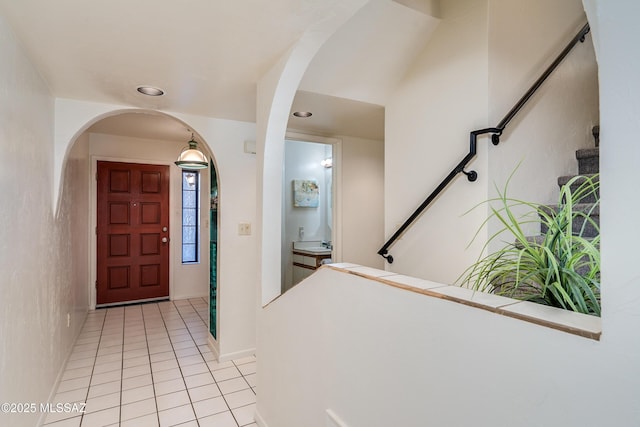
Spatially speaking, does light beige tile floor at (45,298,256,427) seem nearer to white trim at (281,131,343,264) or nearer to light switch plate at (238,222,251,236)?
light switch plate at (238,222,251,236)

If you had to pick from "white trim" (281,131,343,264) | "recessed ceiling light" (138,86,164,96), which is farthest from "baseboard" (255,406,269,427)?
"recessed ceiling light" (138,86,164,96)

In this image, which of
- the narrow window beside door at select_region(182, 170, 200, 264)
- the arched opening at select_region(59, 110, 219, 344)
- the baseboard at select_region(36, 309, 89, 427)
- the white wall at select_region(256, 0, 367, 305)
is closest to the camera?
the white wall at select_region(256, 0, 367, 305)

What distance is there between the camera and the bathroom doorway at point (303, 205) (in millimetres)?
4516

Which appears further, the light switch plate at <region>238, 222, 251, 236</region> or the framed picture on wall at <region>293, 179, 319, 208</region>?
the framed picture on wall at <region>293, 179, 319, 208</region>

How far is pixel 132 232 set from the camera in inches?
183

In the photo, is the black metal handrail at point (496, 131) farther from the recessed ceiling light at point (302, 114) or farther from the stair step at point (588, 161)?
the recessed ceiling light at point (302, 114)

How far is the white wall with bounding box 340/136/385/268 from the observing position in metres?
3.67

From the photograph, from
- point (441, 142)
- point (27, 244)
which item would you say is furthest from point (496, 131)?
point (27, 244)

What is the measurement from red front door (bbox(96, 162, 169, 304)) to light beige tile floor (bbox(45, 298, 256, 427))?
800 mm

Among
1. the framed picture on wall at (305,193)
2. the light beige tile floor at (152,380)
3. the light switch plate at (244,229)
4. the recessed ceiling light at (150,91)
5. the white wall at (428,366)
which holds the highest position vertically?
the recessed ceiling light at (150,91)

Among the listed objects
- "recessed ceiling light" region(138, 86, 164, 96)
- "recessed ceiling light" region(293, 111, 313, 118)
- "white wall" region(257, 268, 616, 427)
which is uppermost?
"recessed ceiling light" region(293, 111, 313, 118)

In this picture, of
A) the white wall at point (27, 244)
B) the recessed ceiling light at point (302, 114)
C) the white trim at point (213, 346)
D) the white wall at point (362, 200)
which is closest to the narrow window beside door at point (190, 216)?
the white trim at point (213, 346)

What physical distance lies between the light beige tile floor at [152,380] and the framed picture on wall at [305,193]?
6.52ft

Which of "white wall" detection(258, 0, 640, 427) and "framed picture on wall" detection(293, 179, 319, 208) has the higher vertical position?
"framed picture on wall" detection(293, 179, 319, 208)
